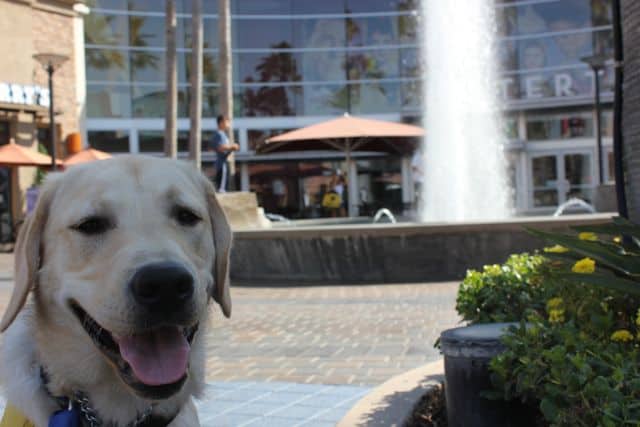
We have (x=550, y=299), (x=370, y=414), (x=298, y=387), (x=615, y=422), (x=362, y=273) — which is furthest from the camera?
(x=362, y=273)

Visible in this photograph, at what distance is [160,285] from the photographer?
7.11ft

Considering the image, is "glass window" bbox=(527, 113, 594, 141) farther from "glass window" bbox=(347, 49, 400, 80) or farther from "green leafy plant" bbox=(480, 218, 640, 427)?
"green leafy plant" bbox=(480, 218, 640, 427)

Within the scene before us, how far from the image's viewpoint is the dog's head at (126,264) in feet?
7.23

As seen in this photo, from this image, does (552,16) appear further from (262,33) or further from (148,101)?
(148,101)

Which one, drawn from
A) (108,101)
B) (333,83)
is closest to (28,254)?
(108,101)

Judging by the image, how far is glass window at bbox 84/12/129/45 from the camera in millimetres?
32781

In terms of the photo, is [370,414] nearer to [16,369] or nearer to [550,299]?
[550,299]

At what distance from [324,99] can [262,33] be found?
4562mm

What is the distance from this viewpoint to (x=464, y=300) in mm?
4441

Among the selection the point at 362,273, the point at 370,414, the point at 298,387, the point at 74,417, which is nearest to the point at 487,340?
the point at 370,414

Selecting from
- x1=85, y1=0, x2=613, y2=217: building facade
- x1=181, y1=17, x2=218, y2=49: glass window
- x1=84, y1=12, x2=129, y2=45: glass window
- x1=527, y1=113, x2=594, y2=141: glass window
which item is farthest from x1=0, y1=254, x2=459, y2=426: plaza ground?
x1=181, y1=17, x2=218, y2=49: glass window

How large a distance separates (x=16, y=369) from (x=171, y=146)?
683 inches

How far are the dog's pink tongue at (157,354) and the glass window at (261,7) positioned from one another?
114 feet

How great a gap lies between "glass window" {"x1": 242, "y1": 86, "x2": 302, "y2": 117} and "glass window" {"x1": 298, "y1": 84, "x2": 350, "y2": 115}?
1.71 feet
